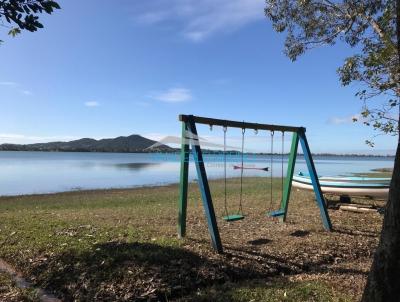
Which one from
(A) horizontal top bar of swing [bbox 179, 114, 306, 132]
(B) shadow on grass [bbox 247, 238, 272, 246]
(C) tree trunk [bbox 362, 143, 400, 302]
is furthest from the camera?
(B) shadow on grass [bbox 247, 238, 272, 246]

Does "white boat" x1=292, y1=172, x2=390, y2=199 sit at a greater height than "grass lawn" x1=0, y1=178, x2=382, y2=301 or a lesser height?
greater

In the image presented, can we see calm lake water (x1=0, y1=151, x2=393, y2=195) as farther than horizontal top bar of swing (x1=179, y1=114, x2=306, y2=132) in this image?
Yes

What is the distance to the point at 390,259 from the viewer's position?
4.03 m

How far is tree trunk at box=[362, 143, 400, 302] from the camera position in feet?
13.1

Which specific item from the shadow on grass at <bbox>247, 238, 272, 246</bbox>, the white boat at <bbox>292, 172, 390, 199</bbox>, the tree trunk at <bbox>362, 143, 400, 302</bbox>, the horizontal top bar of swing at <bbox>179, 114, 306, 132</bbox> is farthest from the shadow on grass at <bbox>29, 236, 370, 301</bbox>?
the white boat at <bbox>292, 172, 390, 199</bbox>

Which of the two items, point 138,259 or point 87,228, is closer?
point 138,259

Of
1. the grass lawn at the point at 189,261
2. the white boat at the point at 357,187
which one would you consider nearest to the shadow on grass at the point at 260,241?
the grass lawn at the point at 189,261

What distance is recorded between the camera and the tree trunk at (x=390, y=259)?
3.99 m

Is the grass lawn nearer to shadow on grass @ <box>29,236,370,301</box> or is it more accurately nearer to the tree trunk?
shadow on grass @ <box>29,236,370,301</box>

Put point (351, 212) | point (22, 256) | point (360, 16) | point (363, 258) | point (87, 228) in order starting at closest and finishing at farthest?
point (22, 256), point (363, 258), point (87, 228), point (360, 16), point (351, 212)

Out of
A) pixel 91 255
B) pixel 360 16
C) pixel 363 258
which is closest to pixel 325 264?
pixel 363 258

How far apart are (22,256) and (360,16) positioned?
377 inches

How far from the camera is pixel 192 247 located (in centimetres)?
711

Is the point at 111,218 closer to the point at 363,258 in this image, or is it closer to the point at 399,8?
the point at 363,258
